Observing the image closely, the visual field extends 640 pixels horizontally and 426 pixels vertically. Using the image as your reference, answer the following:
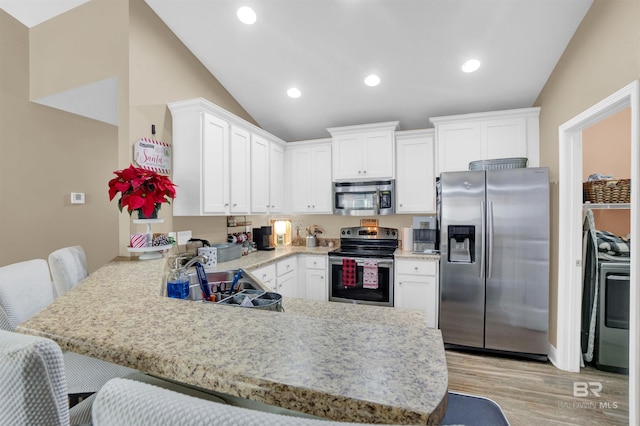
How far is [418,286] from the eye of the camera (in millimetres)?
3102

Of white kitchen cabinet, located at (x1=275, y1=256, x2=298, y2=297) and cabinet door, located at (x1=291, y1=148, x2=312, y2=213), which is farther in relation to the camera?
cabinet door, located at (x1=291, y1=148, x2=312, y2=213)

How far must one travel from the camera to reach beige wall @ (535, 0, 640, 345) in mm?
1760

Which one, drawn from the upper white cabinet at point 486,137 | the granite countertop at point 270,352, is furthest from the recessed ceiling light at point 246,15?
the granite countertop at point 270,352

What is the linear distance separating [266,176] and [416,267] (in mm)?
2082

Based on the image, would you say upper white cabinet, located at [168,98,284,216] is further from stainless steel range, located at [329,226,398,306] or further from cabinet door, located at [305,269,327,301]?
stainless steel range, located at [329,226,398,306]

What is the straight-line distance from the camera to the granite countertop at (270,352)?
521mm

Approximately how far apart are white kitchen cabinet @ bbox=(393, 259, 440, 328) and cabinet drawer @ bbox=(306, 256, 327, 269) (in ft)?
2.90

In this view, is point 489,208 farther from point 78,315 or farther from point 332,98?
point 78,315

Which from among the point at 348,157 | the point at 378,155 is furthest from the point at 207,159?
the point at 378,155

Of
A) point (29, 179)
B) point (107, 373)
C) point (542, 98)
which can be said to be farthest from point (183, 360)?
point (542, 98)

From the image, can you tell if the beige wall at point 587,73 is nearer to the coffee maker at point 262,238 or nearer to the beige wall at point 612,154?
the beige wall at point 612,154

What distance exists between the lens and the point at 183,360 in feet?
2.09

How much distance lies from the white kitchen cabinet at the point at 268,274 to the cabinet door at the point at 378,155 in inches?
63.5

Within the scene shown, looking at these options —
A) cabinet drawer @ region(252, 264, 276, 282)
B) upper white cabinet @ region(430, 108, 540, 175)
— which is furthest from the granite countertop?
upper white cabinet @ region(430, 108, 540, 175)
